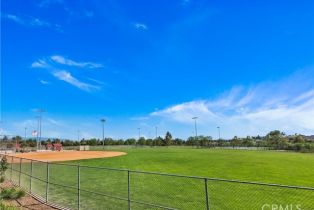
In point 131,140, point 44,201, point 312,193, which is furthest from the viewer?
point 131,140

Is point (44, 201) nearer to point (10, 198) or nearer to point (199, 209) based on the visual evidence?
point (10, 198)

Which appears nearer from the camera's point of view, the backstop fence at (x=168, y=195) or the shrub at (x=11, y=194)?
the backstop fence at (x=168, y=195)

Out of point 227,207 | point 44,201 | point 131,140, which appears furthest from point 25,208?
point 131,140

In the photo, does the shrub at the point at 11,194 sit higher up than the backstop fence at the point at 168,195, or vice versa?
the shrub at the point at 11,194

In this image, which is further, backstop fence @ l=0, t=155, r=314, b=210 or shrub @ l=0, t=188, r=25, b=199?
shrub @ l=0, t=188, r=25, b=199

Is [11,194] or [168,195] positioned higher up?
[11,194]

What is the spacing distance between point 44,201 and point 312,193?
12359 millimetres

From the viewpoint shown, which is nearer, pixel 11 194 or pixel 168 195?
pixel 11 194

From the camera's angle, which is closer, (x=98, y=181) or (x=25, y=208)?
(x=25, y=208)

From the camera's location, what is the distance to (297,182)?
61.8 feet

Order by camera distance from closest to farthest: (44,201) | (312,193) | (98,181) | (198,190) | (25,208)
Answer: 1. (25,208)
2. (44,201)
3. (312,193)
4. (198,190)
5. (98,181)

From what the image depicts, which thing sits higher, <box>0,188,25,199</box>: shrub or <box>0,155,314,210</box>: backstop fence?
<box>0,188,25,199</box>: shrub

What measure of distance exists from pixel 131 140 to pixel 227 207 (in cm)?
14798

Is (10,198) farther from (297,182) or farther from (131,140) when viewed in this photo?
Answer: (131,140)
